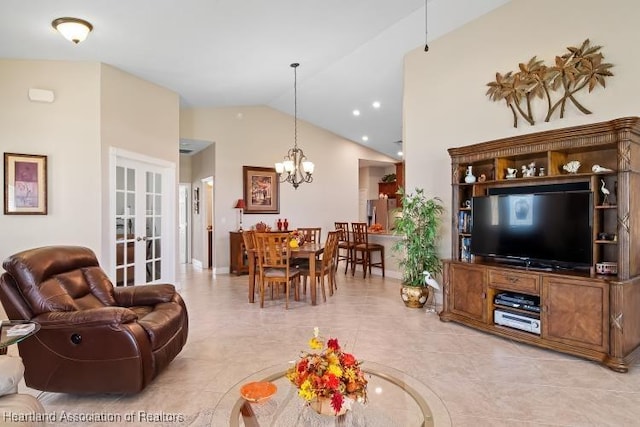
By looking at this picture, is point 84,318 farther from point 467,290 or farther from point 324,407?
point 467,290

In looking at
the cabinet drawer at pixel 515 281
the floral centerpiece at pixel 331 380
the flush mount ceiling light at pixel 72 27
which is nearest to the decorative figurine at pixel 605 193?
the cabinet drawer at pixel 515 281

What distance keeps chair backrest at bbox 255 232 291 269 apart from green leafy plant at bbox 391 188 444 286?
1451mm

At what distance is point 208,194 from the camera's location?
28.5 ft

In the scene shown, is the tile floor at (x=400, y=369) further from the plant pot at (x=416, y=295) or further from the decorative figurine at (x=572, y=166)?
the decorative figurine at (x=572, y=166)

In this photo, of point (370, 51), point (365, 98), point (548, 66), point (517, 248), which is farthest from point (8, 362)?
point (365, 98)

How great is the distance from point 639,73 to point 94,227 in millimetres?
5882

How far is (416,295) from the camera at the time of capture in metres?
4.61

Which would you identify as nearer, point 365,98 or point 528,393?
point 528,393

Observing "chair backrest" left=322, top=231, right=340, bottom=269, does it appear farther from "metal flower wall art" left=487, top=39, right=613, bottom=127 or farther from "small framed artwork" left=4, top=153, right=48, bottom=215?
"small framed artwork" left=4, top=153, right=48, bottom=215

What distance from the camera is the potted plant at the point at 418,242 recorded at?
14.8 feet

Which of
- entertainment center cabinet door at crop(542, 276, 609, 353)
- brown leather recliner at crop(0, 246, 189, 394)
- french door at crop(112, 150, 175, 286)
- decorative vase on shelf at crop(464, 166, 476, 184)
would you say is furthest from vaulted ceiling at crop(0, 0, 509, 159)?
entertainment center cabinet door at crop(542, 276, 609, 353)

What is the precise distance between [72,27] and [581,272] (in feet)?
17.2

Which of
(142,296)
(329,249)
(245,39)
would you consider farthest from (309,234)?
(142,296)

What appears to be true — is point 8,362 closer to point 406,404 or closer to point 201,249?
point 406,404
